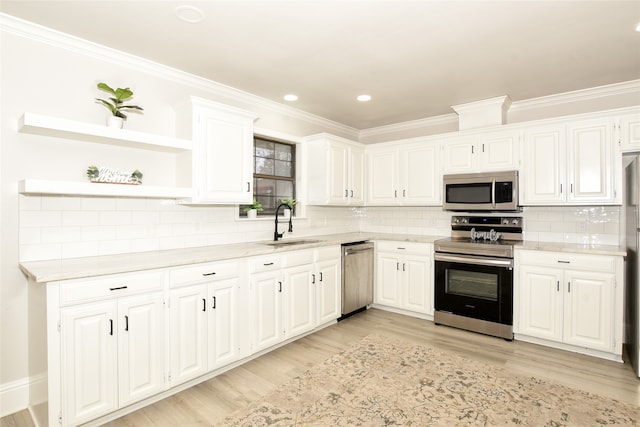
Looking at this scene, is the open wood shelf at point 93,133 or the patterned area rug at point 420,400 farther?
the open wood shelf at point 93,133

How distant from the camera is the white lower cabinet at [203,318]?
97.4 inches

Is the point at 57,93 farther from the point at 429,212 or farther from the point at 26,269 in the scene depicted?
the point at 429,212

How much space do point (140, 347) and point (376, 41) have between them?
2.79 m

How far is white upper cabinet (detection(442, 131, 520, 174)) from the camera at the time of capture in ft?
12.3

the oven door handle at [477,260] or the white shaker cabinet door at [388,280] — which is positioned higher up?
the oven door handle at [477,260]

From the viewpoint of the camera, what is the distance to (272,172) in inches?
167

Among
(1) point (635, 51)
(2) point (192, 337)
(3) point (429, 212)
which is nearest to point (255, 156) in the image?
(2) point (192, 337)

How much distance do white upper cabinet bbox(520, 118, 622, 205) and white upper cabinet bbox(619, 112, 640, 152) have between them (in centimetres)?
7

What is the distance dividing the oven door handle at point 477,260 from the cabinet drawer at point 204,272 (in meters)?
2.32

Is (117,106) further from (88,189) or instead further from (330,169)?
(330,169)

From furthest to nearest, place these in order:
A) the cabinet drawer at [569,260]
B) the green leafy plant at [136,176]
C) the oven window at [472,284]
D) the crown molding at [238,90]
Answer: the oven window at [472,284]
the cabinet drawer at [569,260]
the green leafy plant at [136,176]
the crown molding at [238,90]

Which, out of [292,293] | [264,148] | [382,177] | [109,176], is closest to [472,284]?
[382,177]

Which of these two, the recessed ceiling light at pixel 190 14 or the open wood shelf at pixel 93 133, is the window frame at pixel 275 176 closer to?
the open wood shelf at pixel 93 133

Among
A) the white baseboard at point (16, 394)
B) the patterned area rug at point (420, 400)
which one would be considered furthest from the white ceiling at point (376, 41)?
the white baseboard at point (16, 394)
